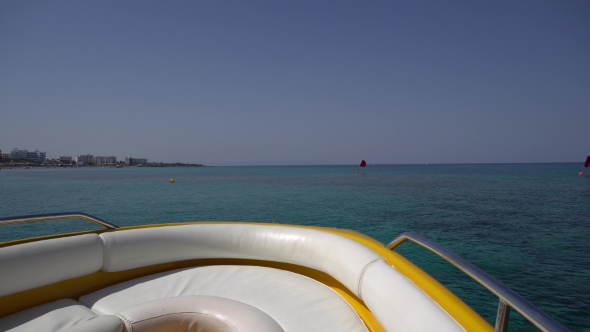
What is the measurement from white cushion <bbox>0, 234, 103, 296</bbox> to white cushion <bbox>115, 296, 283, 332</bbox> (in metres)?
0.70

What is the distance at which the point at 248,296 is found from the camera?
236cm

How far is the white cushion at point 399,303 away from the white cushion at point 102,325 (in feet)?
4.87

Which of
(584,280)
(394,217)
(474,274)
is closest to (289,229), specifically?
(474,274)

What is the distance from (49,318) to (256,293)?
4.45 feet

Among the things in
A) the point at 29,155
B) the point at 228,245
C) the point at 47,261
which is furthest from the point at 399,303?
the point at 29,155

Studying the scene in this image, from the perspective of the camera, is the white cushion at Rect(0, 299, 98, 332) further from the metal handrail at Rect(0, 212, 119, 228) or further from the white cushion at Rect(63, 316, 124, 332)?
the metal handrail at Rect(0, 212, 119, 228)

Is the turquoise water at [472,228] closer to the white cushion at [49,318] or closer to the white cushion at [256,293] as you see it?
the white cushion at [256,293]

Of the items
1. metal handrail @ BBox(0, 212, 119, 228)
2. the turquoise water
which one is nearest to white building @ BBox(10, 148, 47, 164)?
the turquoise water

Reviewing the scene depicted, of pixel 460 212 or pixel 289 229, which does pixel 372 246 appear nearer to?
pixel 289 229

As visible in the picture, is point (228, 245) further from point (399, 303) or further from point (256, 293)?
point (399, 303)

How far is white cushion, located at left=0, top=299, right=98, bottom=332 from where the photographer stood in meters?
1.92

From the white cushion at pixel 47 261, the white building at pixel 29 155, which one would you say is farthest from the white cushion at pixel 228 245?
the white building at pixel 29 155

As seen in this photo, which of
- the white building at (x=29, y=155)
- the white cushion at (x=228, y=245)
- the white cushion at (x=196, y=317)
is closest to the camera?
the white cushion at (x=196, y=317)

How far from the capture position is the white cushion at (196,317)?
1.90 meters
